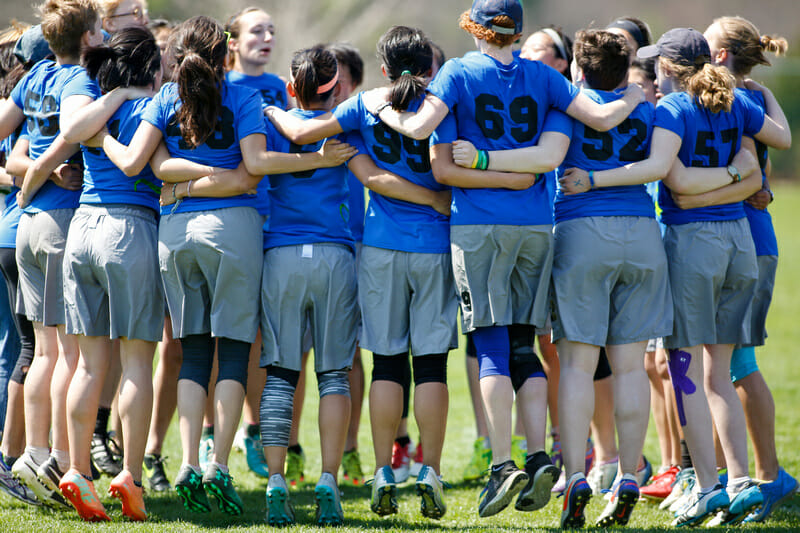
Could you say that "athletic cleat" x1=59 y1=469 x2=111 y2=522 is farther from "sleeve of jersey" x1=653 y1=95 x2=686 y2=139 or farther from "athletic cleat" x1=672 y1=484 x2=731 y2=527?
"sleeve of jersey" x1=653 y1=95 x2=686 y2=139

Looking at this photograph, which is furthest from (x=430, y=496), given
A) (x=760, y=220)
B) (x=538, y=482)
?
(x=760, y=220)

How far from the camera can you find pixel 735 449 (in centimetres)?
453

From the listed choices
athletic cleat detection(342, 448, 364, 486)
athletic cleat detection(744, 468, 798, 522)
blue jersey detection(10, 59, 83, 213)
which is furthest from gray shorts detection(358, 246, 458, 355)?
athletic cleat detection(744, 468, 798, 522)

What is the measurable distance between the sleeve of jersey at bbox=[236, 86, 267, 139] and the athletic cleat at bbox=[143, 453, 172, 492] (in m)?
2.24

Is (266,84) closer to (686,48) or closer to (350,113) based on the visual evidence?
(350,113)

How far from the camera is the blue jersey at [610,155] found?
4328 mm

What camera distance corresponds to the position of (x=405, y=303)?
4344mm

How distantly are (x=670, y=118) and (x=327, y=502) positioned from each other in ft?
8.75

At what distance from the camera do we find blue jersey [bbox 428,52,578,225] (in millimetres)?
4219

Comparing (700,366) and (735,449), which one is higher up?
(700,366)

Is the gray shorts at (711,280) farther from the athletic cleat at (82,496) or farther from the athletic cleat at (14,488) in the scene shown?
the athletic cleat at (14,488)

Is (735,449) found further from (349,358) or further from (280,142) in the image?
(280,142)

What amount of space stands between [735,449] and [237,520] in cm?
271

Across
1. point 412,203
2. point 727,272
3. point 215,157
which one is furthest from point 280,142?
point 727,272
